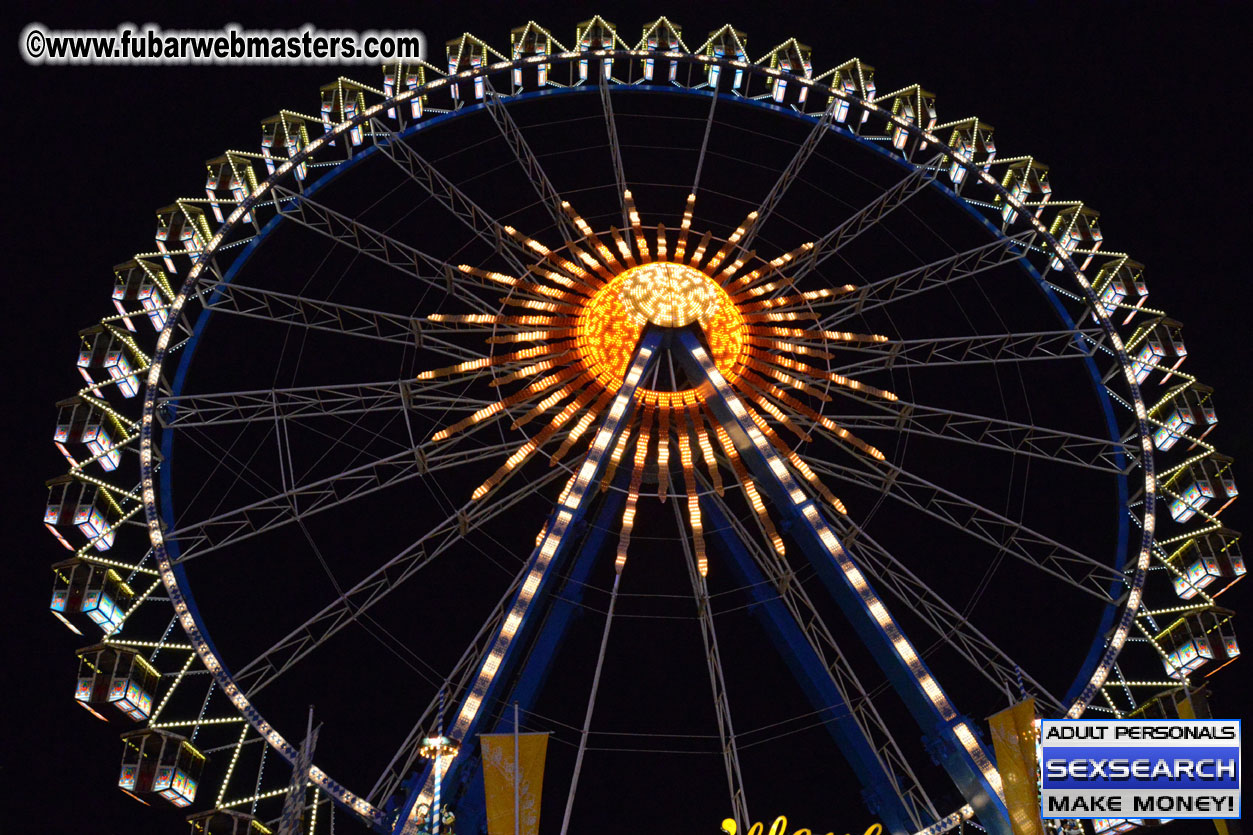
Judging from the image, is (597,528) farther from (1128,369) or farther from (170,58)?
(170,58)

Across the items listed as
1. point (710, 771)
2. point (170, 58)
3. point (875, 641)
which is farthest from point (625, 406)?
point (710, 771)

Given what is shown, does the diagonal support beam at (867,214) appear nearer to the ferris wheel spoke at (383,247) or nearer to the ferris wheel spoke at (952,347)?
the ferris wheel spoke at (952,347)

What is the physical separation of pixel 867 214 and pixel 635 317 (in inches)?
202

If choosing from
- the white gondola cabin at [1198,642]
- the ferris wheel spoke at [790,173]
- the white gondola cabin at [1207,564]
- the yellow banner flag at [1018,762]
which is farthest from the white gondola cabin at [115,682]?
the white gondola cabin at [1207,564]

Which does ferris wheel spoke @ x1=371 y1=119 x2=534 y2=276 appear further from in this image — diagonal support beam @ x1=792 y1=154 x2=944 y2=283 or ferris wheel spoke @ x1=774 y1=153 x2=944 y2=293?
diagonal support beam @ x1=792 y1=154 x2=944 y2=283

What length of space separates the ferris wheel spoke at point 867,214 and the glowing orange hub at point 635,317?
1.36m

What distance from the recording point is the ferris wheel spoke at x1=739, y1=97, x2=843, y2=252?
20.2m

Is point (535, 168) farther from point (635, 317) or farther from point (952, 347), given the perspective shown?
point (952, 347)

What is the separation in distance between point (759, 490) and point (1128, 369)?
21.6 feet

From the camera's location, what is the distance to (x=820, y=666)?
17.2 meters

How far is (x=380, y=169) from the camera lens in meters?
28.3

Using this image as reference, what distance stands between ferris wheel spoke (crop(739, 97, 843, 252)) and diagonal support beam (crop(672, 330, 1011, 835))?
3013mm

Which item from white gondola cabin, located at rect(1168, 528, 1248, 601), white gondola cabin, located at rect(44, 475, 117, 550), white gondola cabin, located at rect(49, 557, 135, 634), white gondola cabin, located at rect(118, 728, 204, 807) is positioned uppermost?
white gondola cabin, located at rect(1168, 528, 1248, 601)

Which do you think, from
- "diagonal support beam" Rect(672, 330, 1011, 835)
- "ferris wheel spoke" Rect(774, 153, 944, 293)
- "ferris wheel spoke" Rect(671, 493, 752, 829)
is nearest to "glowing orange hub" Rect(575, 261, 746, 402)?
"diagonal support beam" Rect(672, 330, 1011, 835)
